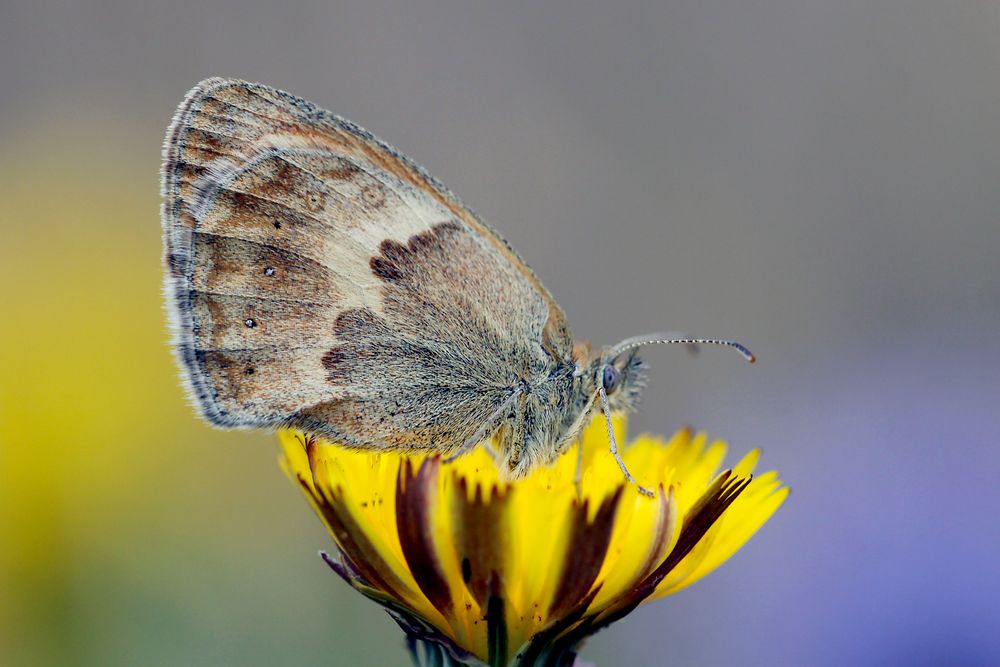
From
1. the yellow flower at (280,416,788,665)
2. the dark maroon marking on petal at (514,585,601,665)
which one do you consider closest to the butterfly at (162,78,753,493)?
the yellow flower at (280,416,788,665)

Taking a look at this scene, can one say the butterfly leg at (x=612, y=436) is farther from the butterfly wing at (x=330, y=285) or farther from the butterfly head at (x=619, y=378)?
the butterfly wing at (x=330, y=285)

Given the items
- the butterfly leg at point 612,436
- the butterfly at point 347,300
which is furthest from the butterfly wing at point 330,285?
the butterfly leg at point 612,436

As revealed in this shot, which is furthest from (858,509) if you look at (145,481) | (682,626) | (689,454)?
(145,481)

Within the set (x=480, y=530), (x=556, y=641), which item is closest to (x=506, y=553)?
(x=480, y=530)

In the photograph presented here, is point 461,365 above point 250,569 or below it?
above

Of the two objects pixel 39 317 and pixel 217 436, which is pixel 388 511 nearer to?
pixel 217 436

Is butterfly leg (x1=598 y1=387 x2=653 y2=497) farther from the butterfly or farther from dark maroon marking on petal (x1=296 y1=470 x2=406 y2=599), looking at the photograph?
dark maroon marking on petal (x1=296 y1=470 x2=406 y2=599)

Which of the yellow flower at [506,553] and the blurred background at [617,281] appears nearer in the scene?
the yellow flower at [506,553]
